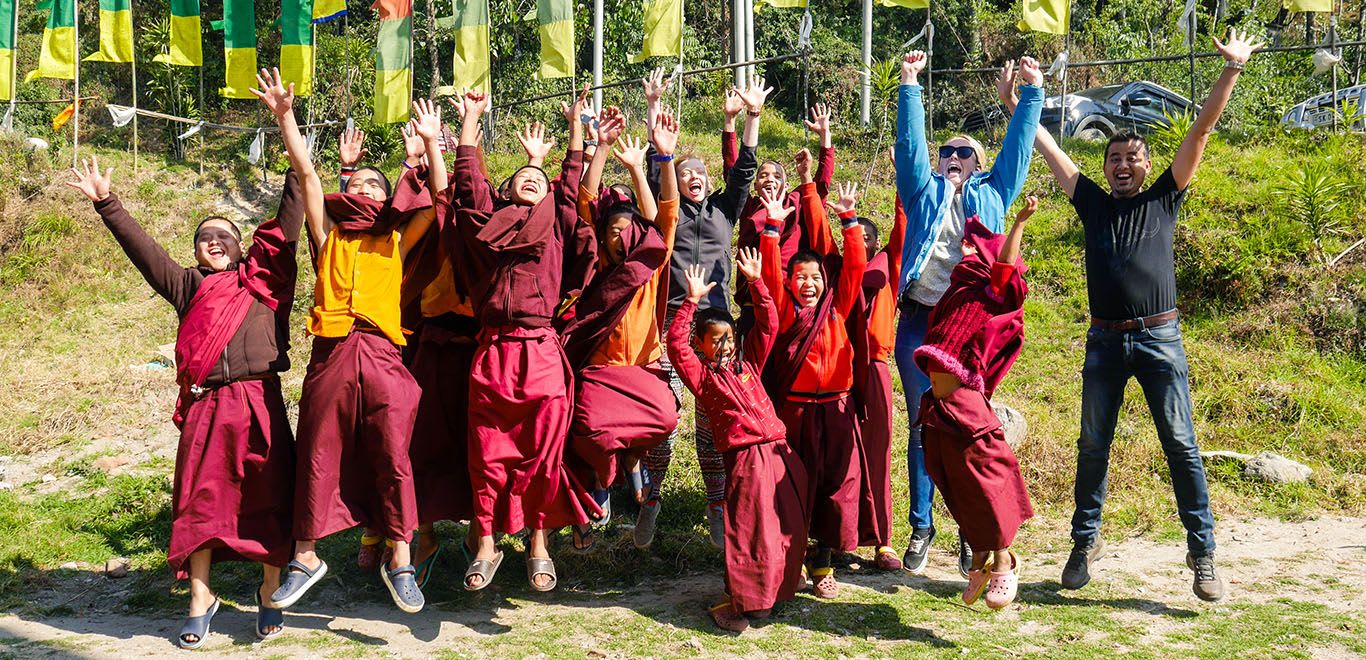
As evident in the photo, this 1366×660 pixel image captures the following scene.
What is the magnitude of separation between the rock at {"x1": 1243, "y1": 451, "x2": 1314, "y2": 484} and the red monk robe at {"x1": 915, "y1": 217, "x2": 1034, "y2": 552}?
2.63 metres

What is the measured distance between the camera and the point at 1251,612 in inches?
180

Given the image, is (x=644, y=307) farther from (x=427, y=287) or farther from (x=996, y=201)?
(x=996, y=201)

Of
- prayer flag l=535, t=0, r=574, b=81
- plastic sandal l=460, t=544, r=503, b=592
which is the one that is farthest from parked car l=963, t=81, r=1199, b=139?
plastic sandal l=460, t=544, r=503, b=592

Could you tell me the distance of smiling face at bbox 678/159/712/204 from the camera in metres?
5.29

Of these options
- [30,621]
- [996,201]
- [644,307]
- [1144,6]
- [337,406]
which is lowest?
[30,621]

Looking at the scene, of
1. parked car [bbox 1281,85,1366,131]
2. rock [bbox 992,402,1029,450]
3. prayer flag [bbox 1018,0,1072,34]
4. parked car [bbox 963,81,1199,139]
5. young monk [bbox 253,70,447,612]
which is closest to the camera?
young monk [bbox 253,70,447,612]

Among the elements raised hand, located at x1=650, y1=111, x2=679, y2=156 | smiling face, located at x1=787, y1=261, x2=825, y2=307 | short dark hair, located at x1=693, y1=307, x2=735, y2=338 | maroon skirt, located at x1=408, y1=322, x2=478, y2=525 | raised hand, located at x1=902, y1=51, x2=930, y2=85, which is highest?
raised hand, located at x1=902, y1=51, x2=930, y2=85

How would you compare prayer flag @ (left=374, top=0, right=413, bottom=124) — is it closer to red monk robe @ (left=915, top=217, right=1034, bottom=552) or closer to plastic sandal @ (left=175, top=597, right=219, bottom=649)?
plastic sandal @ (left=175, top=597, right=219, bottom=649)

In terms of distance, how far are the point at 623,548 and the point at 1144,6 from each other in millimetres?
16518

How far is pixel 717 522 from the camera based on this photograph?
519 cm

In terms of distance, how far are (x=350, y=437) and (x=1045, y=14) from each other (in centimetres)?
860

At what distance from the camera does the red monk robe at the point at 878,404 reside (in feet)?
16.5

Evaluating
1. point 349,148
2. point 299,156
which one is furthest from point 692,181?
point 299,156

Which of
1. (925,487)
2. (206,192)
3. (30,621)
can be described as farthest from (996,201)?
(206,192)
